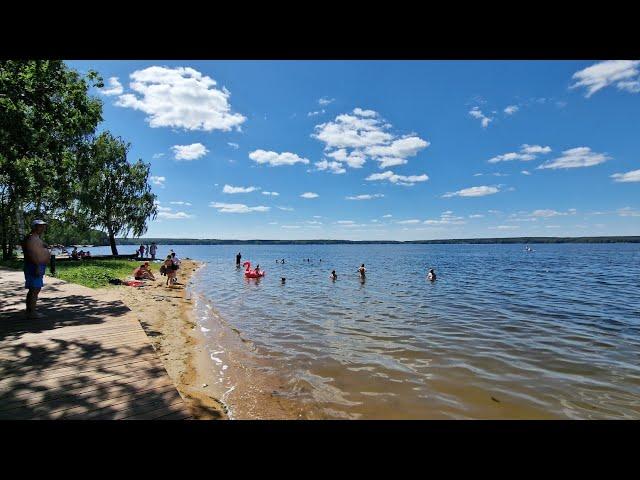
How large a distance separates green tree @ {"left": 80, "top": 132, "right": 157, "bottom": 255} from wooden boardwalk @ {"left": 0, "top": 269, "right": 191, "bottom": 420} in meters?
34.1

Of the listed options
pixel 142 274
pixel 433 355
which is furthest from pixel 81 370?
pixel 142 274

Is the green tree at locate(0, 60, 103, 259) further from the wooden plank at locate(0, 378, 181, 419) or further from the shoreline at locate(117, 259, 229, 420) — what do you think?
the wooden plank at locate(0, 378, 181, 419)

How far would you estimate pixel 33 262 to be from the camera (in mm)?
7707

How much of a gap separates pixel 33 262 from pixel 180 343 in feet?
14.9

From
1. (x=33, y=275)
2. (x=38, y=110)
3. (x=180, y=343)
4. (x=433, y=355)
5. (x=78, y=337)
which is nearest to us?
(x=78, y=337)

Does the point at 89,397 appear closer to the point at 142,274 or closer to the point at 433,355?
the point at 433,355

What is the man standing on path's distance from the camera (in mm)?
7621

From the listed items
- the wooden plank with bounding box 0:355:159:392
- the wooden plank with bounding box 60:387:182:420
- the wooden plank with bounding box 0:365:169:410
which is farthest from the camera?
the wooden plank with bounding box 0:355:159:392

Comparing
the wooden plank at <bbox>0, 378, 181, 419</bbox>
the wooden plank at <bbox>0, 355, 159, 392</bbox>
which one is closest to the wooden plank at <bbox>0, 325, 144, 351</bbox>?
the wooden plank at <bbox>0, 355, 159, 392</bbox>

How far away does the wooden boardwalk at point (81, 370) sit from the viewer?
13.3ft
